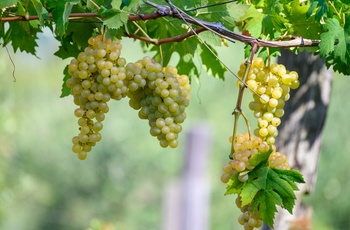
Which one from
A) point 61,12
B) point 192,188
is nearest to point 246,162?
point 61,12

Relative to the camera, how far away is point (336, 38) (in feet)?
4.76

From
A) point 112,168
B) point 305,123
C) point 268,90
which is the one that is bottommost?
point 268,90

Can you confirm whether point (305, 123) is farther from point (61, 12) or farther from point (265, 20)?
point (61, 12)

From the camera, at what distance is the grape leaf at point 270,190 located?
143 centimetres

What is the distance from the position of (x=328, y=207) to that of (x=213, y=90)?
8.67ft

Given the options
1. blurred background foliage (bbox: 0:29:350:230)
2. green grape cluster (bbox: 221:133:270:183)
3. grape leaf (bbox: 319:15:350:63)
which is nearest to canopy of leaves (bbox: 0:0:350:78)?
grape leaf (bbox: 319:15:350:63)

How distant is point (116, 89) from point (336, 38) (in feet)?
1.38

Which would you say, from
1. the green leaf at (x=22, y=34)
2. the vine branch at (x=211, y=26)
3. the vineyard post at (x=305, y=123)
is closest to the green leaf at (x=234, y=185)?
the vine branch at (x=211, y=26)

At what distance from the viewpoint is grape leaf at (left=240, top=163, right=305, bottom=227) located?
4.68ft

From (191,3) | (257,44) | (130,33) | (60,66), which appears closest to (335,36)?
(257,44)

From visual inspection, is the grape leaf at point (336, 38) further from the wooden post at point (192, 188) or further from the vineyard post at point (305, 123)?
the wooden post at point (192, 188)

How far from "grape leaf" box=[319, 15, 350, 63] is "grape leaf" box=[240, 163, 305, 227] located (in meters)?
0.23

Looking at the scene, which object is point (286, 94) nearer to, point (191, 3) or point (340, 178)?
point (191, 3)

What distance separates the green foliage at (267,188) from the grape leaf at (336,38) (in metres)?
0.22
